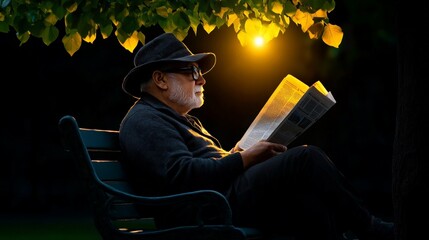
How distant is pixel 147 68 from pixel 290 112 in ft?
3.06

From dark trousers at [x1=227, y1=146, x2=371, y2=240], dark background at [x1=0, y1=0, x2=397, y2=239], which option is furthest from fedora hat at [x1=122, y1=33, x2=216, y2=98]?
dark background at [x1=0, y1=0, x2=397, y2=239]

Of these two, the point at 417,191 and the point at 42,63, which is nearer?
the point at 417,191

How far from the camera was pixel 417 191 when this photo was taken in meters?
4.83

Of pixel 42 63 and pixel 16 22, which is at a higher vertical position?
pixel 16 22

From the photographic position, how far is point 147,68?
5.66 metres

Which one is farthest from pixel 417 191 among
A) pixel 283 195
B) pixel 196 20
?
pixel 196 20

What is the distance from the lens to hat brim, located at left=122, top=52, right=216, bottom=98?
5598 mm

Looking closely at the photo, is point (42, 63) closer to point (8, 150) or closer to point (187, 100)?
point (8, 150)

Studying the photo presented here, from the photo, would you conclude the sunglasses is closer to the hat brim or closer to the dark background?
the hat brim

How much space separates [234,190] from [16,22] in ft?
6.19

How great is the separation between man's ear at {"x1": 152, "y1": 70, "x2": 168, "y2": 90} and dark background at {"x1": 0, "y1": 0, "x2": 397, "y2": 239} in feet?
27.3

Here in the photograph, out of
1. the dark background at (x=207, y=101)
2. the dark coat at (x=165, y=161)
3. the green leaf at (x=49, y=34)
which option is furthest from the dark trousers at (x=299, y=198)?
the dark background at (x=207, y=101)

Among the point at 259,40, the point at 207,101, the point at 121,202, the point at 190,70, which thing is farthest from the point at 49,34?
the point at 207,101

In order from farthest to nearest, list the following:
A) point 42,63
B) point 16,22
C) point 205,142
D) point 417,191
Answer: point 42,63 → point 16,22 → point 205,142 → point 417,191
